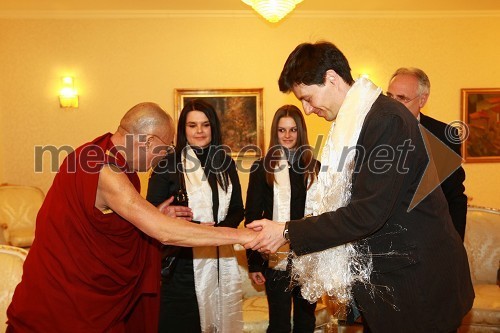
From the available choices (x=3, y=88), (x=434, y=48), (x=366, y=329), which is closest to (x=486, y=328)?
(x=366, y=329)

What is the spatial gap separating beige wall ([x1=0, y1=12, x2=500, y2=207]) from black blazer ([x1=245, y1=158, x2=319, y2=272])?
3579 mm

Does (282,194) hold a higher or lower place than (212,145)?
lower

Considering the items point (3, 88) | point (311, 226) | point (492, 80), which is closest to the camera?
point (311, 226)

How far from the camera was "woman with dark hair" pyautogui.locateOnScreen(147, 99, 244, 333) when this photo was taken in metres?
2.76

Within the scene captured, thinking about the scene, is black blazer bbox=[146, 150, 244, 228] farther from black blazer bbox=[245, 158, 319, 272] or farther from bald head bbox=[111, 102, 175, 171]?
bald head bbox=[111, 102, 175, 171]

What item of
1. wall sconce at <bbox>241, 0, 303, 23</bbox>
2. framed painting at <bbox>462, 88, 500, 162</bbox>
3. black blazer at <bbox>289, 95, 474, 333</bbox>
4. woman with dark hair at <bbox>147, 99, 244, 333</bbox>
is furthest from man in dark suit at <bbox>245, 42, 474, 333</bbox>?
framed painting at <bbox>462, 88, 500, 162</bbox>

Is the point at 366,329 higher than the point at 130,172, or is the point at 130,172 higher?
the point at 130,172

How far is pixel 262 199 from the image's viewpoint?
3107 mm

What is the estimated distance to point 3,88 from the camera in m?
6.53

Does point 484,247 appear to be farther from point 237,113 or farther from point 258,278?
point 237,113

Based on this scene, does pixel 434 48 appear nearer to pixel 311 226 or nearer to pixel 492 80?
pixel 492 80

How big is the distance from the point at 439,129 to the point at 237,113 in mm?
4135

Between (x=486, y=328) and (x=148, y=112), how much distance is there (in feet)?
9.27

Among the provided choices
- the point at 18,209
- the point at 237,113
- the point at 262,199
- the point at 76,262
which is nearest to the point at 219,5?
the point at 237,113
